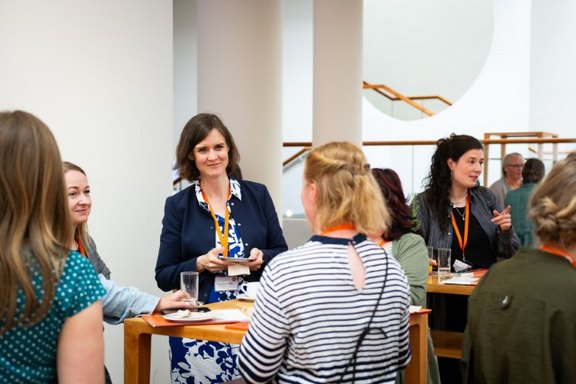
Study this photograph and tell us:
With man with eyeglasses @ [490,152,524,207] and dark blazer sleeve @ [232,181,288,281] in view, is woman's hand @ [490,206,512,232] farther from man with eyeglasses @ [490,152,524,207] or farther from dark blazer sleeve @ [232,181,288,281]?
man with eyeglasses @ [490,152,524,207]

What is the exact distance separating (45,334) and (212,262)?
1.70 meters

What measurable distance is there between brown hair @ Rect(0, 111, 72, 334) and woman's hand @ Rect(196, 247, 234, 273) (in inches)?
67.2

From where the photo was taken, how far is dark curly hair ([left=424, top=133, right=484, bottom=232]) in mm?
4727

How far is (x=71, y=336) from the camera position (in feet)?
5.80

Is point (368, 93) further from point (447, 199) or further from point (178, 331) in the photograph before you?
point (178, 331)

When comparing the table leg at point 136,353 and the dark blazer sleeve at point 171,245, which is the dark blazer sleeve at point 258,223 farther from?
the table leg at point 136,353

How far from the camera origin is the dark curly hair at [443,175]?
4.73m

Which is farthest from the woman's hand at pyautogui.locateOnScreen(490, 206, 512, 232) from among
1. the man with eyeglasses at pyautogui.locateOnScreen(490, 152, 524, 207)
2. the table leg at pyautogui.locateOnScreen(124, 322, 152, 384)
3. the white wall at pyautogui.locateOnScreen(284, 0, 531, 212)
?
the white wall at pyautogui.locateOnScreen(284, 0, 531, 212)

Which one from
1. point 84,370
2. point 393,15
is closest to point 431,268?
point 84,370

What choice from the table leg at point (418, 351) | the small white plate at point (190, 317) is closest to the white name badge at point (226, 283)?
the small white plate at point (190, 317)

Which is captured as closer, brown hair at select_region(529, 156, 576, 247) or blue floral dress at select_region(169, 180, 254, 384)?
brown hair at select_region(529, 156, 576, 247)

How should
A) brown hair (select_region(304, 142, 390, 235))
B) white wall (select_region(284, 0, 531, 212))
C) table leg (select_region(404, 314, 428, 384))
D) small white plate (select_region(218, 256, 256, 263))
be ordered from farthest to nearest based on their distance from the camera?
white wall (select_region(284, 0, 531, 212)) → small white plate (select_region(218, 256, 256, 263)) → table leg (select_region(404, 314, 428, 384)) → brown hair (select_region(304, 142, 390, 235))

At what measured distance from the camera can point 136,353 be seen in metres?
3.11

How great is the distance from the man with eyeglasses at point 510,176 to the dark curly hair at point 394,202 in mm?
5897
